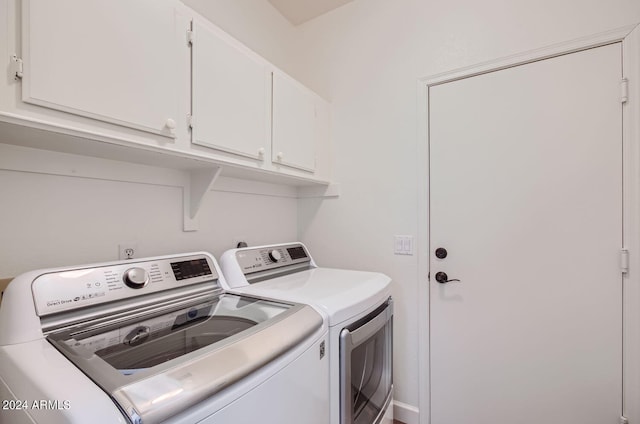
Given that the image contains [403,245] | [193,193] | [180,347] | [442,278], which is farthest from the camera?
[403,245]

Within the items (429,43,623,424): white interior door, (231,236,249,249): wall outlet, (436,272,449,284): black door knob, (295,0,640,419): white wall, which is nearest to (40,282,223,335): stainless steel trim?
(231,236,249,249): wall outlet

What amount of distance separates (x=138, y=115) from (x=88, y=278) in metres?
0.57

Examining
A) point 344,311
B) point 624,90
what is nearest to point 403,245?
point 344,311

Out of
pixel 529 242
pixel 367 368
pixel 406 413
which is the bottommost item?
pixel 406 413

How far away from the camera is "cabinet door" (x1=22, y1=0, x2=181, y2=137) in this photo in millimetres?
797

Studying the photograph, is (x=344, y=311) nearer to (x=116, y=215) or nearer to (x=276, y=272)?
(x=276, y=272)

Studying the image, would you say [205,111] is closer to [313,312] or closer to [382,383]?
[313,312]

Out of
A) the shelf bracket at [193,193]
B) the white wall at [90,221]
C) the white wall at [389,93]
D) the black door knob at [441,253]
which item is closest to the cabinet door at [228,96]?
the shelf bracket at [193,193]

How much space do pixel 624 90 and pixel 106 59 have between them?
84.9 inches

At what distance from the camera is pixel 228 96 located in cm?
135

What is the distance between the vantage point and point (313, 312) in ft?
3.37

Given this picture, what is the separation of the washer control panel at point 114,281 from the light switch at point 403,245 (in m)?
1.14

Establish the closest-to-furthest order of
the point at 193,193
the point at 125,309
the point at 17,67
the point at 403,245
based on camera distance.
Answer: the point at 17,67 < the point at 125,309 < the point at 193,193 < the point at 403,245

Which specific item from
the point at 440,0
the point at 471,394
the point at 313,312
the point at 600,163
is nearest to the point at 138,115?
the point at 313,312
